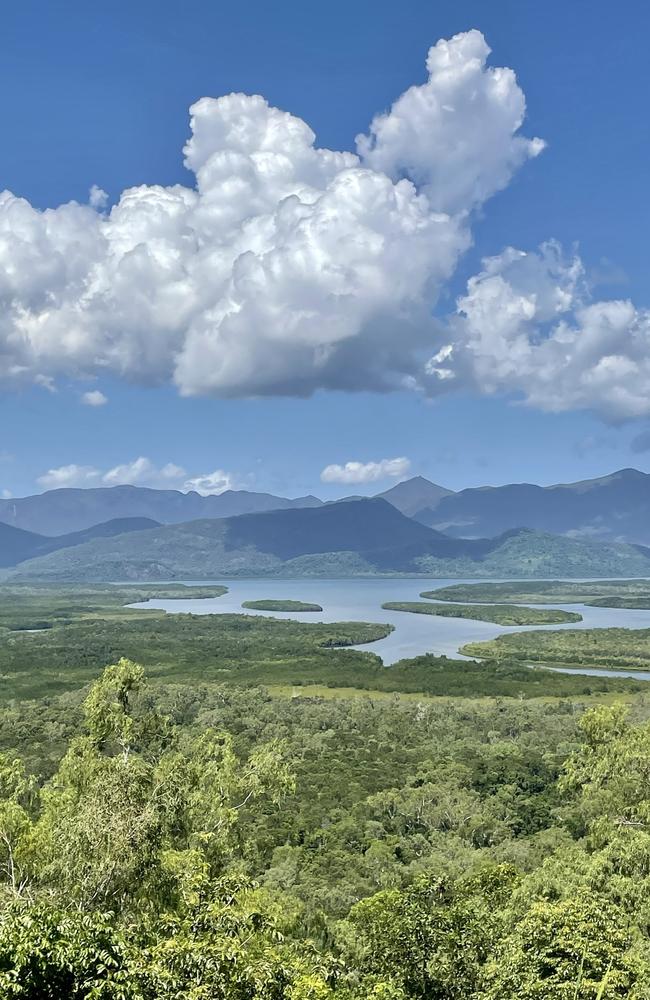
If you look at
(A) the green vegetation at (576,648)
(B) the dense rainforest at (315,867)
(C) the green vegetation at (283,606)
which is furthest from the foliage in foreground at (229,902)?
(C) the green vegetation at (283,606)

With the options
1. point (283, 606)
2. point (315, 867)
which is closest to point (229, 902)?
point (315, 867)

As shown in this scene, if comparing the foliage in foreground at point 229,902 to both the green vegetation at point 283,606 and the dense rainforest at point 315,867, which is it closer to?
the dense rainforest at point 315,867

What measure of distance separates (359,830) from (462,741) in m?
23.1

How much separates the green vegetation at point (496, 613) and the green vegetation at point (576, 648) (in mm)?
27019

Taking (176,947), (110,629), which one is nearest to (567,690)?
(176,947)

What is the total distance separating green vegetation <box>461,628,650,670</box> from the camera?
104438 mm

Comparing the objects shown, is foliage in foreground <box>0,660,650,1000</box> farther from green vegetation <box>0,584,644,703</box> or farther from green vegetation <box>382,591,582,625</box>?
green vegetation <box>382,591,582,625</box>

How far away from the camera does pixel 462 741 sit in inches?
2292

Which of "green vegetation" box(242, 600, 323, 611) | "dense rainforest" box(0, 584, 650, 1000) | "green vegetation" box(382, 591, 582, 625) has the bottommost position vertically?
"green vegetation" box(382, 591, 582, 625)

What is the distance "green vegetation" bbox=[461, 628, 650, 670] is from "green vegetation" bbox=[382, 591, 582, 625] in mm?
27019

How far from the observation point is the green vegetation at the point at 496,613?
15900 centimetres

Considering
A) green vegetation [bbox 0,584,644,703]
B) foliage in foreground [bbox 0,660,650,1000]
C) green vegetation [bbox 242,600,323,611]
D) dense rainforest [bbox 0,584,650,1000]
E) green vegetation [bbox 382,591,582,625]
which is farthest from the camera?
green vegetation [bbox 242,600,323,611]

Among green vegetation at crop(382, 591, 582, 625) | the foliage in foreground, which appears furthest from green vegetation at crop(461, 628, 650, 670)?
the foliage in foreground

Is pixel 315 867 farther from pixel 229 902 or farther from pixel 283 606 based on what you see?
pixel 283 606
